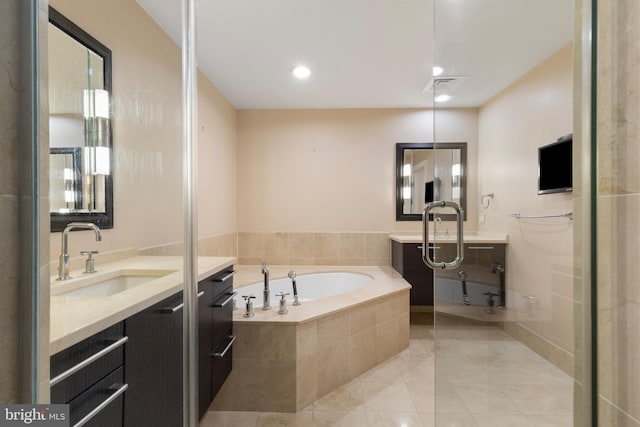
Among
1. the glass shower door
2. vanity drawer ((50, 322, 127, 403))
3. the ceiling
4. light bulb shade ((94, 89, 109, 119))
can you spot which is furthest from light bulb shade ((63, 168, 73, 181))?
the glass shower door

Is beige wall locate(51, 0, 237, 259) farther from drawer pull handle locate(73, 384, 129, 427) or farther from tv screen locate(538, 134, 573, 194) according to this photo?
tv screen locate(538, 134, 573, 194)

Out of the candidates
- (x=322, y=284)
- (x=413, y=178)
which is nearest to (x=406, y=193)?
(x=413, y=178)

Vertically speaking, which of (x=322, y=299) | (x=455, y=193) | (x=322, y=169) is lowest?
(x=322, y=299)

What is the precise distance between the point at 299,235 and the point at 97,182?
9.00ft

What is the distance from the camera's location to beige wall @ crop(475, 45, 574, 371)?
91 centimetres

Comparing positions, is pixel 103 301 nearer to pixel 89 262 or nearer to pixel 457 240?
pixel 89 262

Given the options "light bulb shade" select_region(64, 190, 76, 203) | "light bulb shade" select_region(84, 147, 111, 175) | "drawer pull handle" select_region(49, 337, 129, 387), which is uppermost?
"light bulb shade" select_region(84, 147, 111, 175)

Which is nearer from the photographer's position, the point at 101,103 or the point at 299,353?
the point at 101,103

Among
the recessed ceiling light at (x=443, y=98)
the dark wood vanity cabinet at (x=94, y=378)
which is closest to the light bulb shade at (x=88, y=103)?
the dark wood vanity cabinet at (x=94, y=378)

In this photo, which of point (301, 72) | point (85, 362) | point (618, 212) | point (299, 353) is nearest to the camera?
point (618, 212)

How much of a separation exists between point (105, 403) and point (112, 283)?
1.19 ft

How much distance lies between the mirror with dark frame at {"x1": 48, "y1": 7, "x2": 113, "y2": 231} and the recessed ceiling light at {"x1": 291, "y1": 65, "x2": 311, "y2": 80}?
70.4 inches

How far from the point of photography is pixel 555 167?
1.03 meters

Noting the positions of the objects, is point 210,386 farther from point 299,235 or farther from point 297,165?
point 297,165
